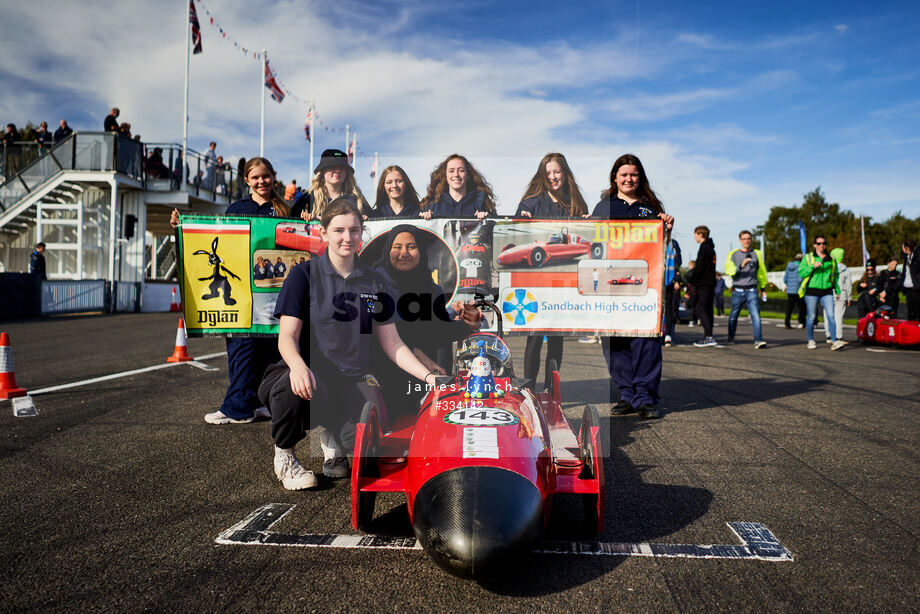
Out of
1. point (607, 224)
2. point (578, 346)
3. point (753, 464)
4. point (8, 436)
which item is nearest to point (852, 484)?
point (753, 464)

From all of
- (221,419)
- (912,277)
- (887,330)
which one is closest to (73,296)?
(221,419)

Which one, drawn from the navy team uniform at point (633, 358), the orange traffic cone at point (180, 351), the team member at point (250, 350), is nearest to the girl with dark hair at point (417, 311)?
the team member at point (250, 350)

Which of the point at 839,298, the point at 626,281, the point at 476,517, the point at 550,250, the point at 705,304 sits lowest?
the point at 476,517

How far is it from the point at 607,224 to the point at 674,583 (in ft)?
12.8

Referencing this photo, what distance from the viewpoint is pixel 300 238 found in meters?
5.46

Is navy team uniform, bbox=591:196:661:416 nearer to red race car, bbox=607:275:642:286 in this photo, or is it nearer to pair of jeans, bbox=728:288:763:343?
red race car, bbox=607:275:642:286

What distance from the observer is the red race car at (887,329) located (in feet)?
40.4

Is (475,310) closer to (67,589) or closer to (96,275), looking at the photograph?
(67,589)

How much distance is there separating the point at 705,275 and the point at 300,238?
9207 millimetres

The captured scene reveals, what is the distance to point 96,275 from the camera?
2545 cm

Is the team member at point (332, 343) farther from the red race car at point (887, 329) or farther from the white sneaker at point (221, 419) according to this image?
the red race car at point (887, 329)

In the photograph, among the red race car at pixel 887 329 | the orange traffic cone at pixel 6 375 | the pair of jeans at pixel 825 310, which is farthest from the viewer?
the red race car at pixel 887 329

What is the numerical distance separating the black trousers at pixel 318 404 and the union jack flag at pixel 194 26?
26268 mm

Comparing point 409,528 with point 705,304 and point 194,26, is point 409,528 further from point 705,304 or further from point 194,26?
point 194,26
